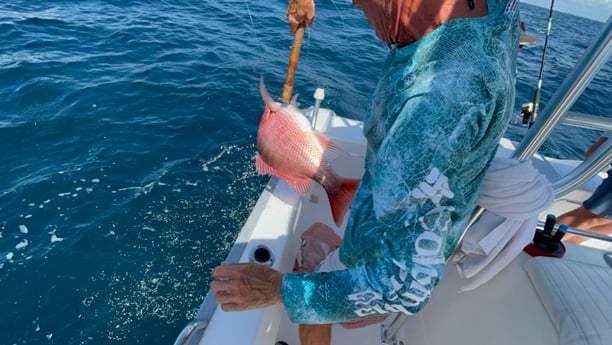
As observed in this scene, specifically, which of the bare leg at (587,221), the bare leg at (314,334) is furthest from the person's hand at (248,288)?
the bare leg at (587,221)

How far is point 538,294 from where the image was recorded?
1447 mm

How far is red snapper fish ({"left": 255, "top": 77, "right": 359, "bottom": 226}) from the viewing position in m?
2.13

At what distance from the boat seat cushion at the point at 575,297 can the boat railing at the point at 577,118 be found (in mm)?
341

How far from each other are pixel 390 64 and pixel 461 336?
4.44 ft


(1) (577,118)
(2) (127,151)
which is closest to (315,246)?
(1) (577,118)

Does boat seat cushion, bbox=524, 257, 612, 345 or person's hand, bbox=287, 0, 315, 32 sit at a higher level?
person's hand, bbox=287, 0, 315, 32

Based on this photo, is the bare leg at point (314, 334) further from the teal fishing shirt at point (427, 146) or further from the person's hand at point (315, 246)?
the teal fishing shirt at point (427, 146)

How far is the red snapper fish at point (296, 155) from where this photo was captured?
2135mm

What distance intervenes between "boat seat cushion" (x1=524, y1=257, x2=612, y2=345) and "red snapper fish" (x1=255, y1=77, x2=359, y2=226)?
997 millimetres

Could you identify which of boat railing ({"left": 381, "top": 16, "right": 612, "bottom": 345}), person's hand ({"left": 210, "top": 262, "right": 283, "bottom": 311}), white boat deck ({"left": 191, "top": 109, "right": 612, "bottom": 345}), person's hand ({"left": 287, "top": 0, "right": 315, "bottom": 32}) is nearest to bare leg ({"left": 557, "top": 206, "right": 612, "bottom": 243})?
white boat deck ({"left": 191, "top": 109, "right": 612, "bottom": 345})

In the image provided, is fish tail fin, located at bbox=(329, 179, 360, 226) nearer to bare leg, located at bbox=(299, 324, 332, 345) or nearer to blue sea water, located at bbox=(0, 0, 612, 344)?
bare leg, located at bbox=(299, 324, 332, 345)

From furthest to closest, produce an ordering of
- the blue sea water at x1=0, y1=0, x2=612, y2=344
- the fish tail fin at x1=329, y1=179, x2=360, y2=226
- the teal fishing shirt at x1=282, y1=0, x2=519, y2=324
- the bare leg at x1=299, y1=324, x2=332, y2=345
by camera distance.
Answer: the blue sea water at x1=0, y1=0, x2=612, y2=344, the fish tail fin at x1=329, y1=179, x2=360, y2=226, the bare leg at x1=299, y1=324, x2=332, y2=345, the teal fishing shirt at x1=282, y1=0, x2=519, y2=324

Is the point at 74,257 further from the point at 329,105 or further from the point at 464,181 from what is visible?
the point at 329,105

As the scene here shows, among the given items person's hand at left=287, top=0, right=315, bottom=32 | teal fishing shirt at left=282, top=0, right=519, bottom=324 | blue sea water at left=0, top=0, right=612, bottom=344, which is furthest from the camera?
blue sea water at left=0, top=0, right=612, bottom=344
